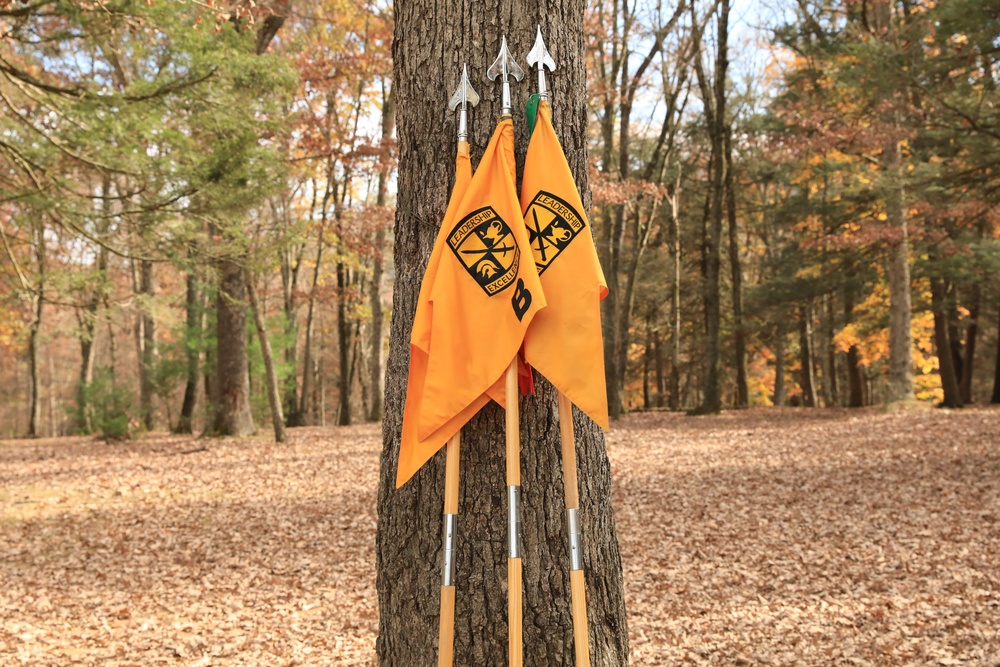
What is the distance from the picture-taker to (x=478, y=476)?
7.79ft

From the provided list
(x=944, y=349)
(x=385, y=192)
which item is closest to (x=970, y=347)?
(x=944, y=349)

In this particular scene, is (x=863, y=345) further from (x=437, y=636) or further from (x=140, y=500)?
(x=437, y=636)

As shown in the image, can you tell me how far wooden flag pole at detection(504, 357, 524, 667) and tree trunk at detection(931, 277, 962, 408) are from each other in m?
13.7

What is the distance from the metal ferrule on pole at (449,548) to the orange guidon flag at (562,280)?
501mm

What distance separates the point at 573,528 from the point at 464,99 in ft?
4.37

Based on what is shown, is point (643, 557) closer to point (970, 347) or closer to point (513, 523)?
point (513, 523)

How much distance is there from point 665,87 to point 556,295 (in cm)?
1701

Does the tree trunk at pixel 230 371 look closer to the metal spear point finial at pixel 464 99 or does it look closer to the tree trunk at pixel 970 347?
the metal spear point finial at pixel 464 99

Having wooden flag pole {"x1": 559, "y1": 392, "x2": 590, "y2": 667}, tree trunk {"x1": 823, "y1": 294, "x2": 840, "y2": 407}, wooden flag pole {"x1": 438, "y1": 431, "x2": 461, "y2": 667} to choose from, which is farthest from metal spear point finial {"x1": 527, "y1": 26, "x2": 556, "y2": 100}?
tree trunk {"x1": 823, "y1": 294, "x2": 840, "y2": 407}

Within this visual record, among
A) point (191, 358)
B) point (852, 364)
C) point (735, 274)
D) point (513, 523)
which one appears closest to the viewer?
point (513, 523)

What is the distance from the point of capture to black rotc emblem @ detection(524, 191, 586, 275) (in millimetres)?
2268

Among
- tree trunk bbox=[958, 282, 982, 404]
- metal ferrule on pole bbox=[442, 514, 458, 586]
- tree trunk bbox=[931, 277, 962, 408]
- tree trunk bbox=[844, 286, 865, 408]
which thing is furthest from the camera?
tree trunk bbox=[844, 286, 865, 408]

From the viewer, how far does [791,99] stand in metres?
15.0

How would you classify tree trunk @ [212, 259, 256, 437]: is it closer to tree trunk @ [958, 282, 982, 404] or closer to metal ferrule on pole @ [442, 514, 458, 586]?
metal ferrule on pole @ [442, 514, 458, 586]
